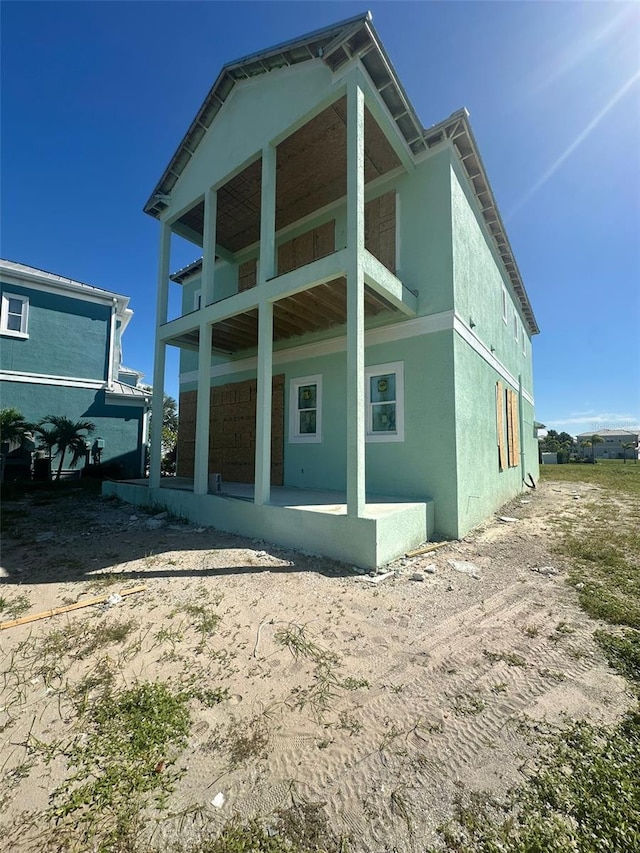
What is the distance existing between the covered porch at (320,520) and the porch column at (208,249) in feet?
14.3

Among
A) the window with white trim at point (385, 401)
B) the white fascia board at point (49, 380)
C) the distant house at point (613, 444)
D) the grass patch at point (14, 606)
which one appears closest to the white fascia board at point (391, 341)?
the window with white trim at point (385, 401)

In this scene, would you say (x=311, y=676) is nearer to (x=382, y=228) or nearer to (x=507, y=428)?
(x=382, y=228)

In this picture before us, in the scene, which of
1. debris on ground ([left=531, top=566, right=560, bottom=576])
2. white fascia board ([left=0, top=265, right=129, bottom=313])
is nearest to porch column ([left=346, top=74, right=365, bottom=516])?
debris on ground ([left=531, top=566, right=560, bottom=576])

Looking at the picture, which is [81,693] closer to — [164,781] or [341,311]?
[164,781]

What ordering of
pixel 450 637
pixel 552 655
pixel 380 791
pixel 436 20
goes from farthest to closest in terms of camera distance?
pixel 436 20 < pixel 450 637 < pixel 552 655 < pixel 380 791

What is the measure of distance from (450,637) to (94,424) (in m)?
14.6

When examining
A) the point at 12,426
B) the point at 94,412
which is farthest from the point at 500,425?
the point at 12,426

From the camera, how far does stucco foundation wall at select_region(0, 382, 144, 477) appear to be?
40.8 ft

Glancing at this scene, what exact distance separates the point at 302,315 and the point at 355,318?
2.66 m

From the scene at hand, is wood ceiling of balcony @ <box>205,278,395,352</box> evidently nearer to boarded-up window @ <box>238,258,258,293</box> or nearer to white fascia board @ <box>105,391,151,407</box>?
boarded-up window @ <box>238,258,258,293</box>

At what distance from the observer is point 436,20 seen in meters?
6.61

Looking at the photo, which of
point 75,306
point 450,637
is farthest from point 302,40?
point 75,306

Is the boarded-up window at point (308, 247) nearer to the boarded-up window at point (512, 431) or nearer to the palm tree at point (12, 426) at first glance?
the boarded-up window at point (512, 431)

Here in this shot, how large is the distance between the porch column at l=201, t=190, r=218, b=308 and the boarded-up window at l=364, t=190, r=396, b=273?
3494mm
